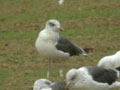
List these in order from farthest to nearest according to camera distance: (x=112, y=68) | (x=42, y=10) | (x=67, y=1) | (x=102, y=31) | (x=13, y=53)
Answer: (x=67, y=1) < (x=42, y=10) < (x=102, y=31) < (x=13, y=53) < (x=112, y=68)

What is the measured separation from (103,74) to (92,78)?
500mm

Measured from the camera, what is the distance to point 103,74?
34.6 feet

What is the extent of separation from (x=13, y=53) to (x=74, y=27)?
381cm

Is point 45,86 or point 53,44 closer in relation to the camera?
point 45,86

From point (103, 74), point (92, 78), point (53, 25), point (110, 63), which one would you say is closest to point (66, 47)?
point (53, 25)

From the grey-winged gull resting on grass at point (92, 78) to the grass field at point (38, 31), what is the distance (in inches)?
63.4

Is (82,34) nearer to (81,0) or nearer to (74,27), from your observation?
(74,27)

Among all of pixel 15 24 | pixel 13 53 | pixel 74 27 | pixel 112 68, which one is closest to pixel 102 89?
pixel 112 68

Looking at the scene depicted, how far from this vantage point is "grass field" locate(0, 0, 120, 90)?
42.4 ft

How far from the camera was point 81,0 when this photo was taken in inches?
902

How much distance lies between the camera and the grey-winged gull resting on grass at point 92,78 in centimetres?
988

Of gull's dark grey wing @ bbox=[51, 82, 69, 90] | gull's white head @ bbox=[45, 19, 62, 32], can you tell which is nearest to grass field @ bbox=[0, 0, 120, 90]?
gull's white head @ bbox=[45, 19, 62, 32]

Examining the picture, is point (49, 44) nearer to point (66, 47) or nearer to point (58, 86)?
point (66, 47)

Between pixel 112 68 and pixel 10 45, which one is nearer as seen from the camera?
pixel 112 68
